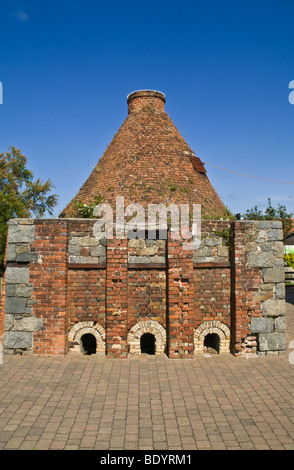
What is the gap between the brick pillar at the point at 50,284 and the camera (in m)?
6.48

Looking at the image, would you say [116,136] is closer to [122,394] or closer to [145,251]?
[145,251]

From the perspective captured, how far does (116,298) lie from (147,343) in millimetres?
1471

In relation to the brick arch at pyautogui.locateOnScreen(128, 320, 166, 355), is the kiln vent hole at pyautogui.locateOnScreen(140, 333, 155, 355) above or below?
below

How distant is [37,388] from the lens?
16.9ft

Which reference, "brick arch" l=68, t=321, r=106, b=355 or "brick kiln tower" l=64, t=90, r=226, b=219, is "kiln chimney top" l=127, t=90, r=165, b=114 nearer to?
"brick kiln tower" l=64, t=90, r=226, b=219

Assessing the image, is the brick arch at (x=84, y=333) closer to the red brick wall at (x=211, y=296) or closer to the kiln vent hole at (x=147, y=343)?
the kiln vent hole at (x=147, y=343)

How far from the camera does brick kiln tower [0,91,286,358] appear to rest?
652 cm

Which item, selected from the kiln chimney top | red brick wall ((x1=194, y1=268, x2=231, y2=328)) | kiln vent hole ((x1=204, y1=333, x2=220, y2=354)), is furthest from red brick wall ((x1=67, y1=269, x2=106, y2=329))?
the kiln chimney top

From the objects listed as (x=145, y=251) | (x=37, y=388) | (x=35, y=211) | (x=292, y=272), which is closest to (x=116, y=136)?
(x=145, y=251)

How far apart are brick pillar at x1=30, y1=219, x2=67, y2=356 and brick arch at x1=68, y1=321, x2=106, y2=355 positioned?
203mm

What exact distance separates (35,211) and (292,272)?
68.3ft

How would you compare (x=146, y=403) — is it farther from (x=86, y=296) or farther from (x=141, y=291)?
(x=86, y=296)

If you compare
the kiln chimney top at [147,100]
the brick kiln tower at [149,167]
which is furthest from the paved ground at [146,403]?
the kiln chimney top at [147,100]

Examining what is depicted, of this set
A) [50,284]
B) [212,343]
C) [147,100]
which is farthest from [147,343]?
[147,100]
